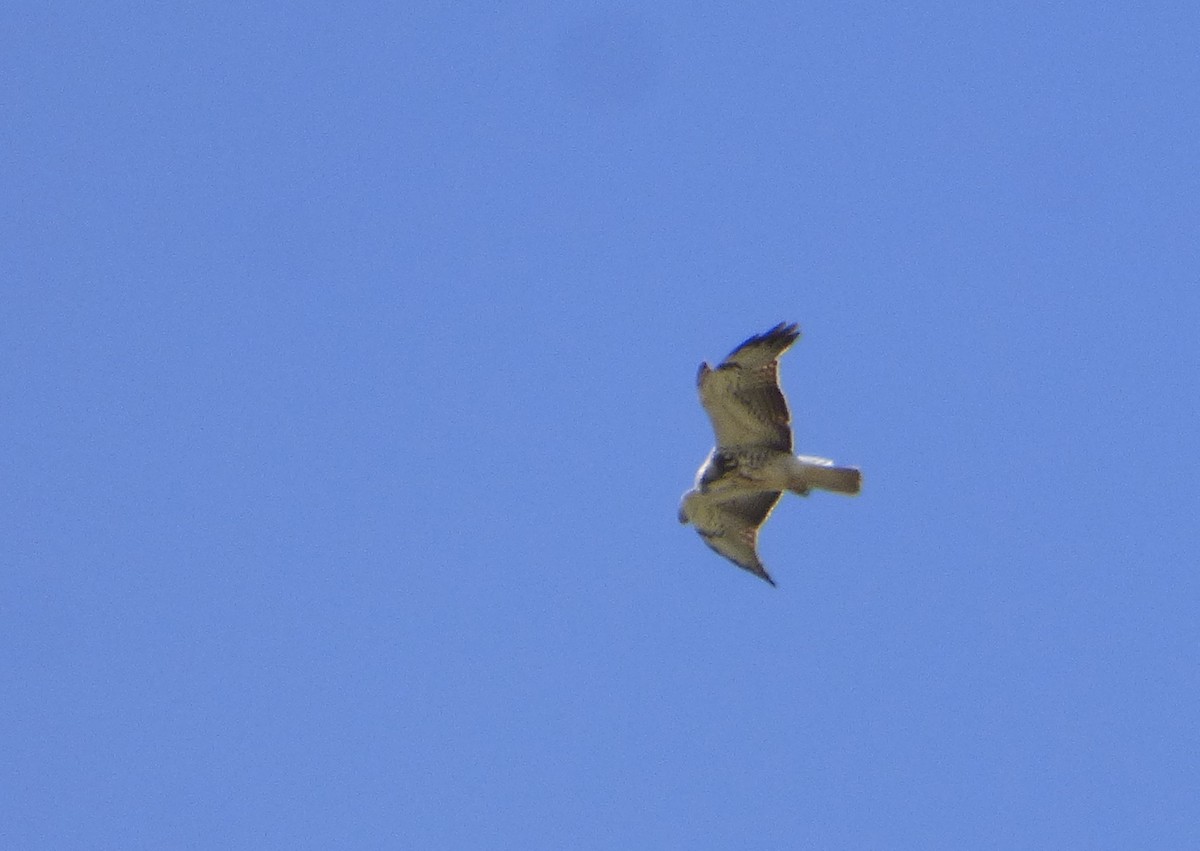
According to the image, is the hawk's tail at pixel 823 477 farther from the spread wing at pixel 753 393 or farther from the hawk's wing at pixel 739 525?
the hawk's wing at pixel 739 525

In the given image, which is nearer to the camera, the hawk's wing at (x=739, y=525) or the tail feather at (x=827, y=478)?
the tail feather at (x=827, y=478)

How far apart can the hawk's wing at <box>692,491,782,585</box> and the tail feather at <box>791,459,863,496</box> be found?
99 cm

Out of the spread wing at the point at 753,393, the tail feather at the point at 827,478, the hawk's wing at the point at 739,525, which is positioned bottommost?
the tail feather at the point at 827,478

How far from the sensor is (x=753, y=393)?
17219 millimetres

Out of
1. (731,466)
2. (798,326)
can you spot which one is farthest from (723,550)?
(798,326)

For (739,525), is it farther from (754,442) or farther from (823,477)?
(823,477)

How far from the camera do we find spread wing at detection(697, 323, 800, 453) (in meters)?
16.9

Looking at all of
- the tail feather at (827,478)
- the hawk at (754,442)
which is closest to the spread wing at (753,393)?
the hawk at (754,442)

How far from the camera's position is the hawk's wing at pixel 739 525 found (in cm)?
1828

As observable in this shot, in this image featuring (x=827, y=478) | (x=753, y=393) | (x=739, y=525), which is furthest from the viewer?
(x=739, y=525)

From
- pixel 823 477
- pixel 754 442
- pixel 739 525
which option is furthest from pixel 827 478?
pixel 739 525

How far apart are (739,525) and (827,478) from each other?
6.25 feet

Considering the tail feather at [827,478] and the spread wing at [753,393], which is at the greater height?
the spread wing at [753,393]

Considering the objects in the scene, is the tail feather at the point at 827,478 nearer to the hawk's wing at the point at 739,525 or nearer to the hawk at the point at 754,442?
the hawk at the point at 754,442
